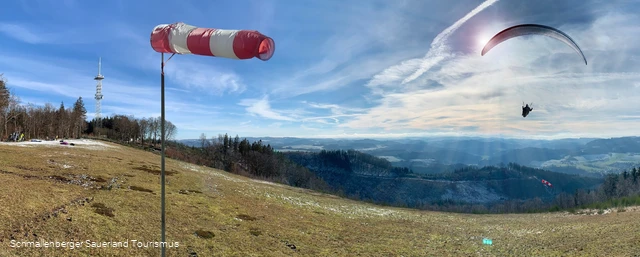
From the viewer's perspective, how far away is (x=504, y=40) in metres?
20.9

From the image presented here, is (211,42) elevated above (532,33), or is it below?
below

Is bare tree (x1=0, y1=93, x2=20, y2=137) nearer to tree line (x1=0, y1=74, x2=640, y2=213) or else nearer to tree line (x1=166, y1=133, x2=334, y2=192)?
tree line (x1=0, y1=74, x2=640, y2=213)

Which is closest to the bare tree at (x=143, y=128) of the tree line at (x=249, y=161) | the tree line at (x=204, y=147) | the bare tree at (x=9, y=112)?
the tree line at (x=204, y=147)

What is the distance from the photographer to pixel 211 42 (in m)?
6.29

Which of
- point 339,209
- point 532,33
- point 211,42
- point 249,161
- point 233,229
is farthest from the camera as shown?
point 249,161

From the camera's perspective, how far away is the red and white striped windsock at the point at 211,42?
589 cm

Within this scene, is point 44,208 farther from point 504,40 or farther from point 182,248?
point 504,40

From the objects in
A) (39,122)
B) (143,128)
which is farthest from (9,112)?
(143,128)

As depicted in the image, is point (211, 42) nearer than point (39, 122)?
Yes

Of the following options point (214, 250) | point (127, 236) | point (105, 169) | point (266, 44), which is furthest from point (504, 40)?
point (105, 169)

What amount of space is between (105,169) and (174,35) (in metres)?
30.0

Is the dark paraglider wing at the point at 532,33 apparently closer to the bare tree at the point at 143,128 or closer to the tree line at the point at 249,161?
the tree line at the point at 249,161

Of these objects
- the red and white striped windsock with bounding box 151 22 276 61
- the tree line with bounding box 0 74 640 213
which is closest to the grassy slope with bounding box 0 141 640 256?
the red and white striped windsock with bounding box 151 22 276 61

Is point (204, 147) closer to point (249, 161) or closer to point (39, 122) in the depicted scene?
point (249, 161)
